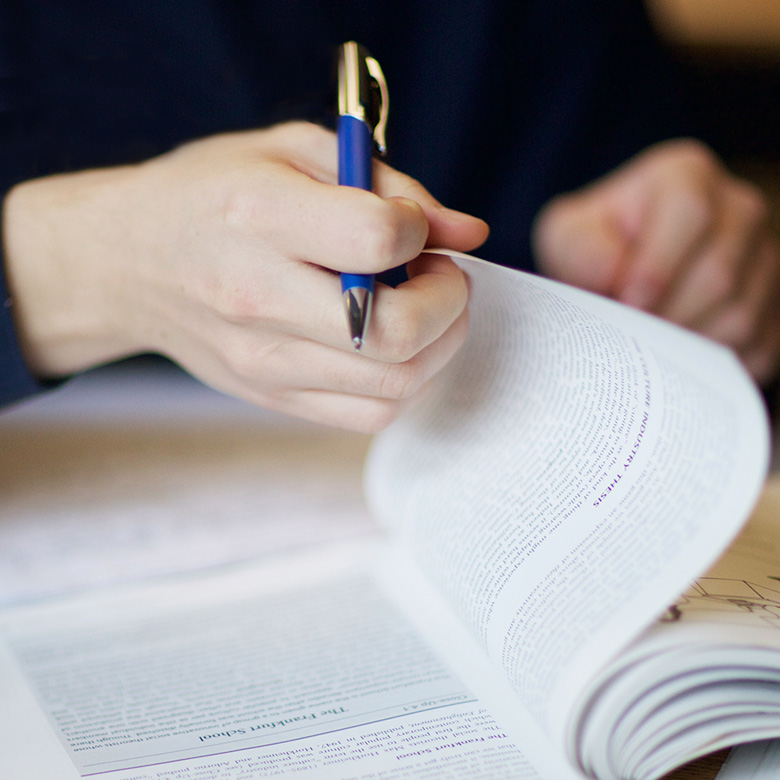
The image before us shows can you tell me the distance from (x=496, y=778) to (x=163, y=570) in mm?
284

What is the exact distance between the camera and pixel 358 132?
35 cm

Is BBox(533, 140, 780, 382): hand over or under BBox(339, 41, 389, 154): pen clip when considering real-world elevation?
under

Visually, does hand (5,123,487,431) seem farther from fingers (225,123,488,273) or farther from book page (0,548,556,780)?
book page (0,548,556,780)

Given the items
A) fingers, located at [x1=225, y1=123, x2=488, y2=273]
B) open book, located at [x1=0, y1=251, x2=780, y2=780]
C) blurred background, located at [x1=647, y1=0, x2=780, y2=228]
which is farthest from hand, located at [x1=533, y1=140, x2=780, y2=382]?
blurred background, located at [x1=647, y1=0, x2=780, y2=228]

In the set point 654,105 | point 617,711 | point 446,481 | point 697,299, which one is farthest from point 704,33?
point 617,711

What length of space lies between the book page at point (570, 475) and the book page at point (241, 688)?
4 cm

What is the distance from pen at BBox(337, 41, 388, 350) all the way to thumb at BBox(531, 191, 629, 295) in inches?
13.2

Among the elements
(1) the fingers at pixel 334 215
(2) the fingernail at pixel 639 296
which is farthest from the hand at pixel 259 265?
(2) the fingernail at pixel 639 296

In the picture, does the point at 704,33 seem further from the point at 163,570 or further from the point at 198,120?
the point at 163,570

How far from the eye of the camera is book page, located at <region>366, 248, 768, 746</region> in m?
0.29

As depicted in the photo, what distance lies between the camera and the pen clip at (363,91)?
36 centimetres

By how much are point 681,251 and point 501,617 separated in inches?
17.9

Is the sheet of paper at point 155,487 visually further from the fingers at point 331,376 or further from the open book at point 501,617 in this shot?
the fingers at point 331,376

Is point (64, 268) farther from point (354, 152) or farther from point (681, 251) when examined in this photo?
point (681, 251)
